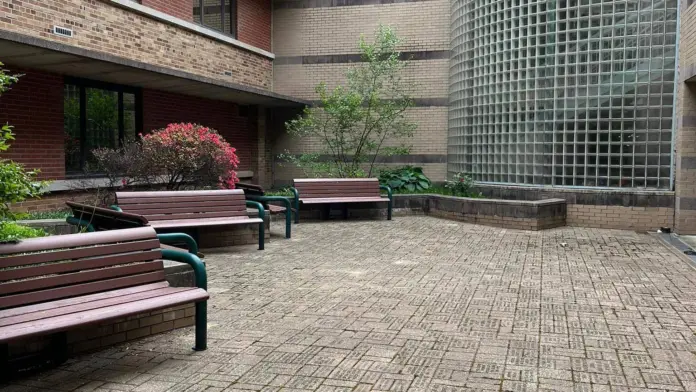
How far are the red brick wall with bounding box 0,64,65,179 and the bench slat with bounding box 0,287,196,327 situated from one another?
269 inches

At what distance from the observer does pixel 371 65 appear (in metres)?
16.7

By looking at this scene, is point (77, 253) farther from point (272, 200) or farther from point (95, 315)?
point (272, 200)

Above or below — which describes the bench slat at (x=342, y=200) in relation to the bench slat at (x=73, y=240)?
below

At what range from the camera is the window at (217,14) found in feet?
50.2

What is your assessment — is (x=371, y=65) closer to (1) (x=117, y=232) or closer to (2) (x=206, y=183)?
(2) (x=206, y=183)

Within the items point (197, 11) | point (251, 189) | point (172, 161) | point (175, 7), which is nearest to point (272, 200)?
point (251, 189)

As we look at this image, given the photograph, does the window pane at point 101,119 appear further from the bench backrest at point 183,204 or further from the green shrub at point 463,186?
the green shrub at point 463,186

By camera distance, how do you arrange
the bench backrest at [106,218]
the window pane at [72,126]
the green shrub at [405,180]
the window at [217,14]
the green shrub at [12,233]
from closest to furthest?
the green shrub at [12,233] → the bench backrest at [106,218] → the window pane at [72,126] → the window at [217,14] → the green shrub at [405,180]

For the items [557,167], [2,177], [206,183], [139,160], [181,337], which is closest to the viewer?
[2,177]

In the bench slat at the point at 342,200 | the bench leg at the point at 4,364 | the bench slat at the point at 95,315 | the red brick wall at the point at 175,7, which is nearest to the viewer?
the bench slat at the point at 95,315

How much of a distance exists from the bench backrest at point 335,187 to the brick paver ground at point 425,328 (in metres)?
3.80

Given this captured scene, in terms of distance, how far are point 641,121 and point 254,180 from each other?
10865mm

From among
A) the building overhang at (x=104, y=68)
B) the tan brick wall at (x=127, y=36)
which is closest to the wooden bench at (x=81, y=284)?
the building overhang at (x=104, y=68)

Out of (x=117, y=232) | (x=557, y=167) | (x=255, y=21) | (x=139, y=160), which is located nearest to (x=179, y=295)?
(x=117, y=232)
